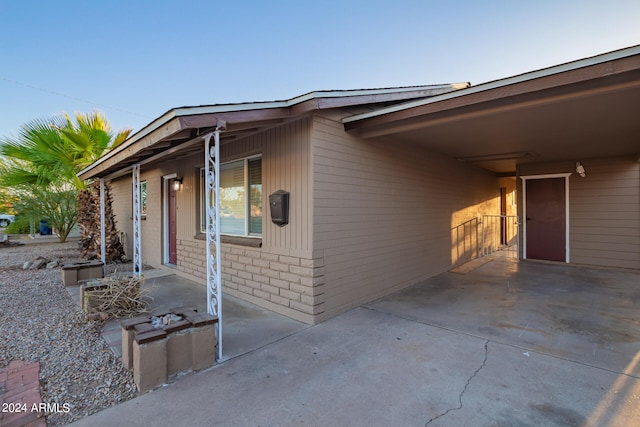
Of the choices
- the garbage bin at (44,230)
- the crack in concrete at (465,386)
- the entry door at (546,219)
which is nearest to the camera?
the crack in concrete at (465,386)

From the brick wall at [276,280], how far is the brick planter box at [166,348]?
1297 mm

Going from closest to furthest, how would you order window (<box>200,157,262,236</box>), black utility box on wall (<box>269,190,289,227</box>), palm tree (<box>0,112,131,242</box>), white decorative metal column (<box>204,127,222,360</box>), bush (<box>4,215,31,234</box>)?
white decorative metal column (<box>204,127,222,360</box>), black utility box on wall (<box>269,190,289,227</box>), window (<box>200,157,262,236</box>), palm tree (<box>0,112,131,242</box>), bush (<box>4,215,31,234</box>)

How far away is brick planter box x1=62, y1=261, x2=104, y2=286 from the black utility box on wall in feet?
12.9

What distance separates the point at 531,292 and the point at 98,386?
5752 millimetres

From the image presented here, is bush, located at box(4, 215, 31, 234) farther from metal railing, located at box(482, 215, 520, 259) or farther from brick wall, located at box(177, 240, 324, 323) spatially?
metal railing, located at box(482, 215, 520, 259)

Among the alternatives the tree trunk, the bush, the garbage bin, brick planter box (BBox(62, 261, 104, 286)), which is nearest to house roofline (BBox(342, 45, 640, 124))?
brick planter box (BBox(62, 261, 104, 286))

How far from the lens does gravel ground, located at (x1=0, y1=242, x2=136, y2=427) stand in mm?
2229

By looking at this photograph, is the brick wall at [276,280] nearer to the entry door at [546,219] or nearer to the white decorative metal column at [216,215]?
the white decorative metal column at [216,215]

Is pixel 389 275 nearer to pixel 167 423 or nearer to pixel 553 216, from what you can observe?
pixel 167 423

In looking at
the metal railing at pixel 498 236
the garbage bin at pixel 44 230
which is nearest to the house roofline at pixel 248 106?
the metal railing at pixel 498 236

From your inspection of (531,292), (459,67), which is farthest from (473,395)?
(459,67)

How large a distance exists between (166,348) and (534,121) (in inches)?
190

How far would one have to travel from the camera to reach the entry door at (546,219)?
7.46 m

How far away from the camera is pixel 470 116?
3.39m
